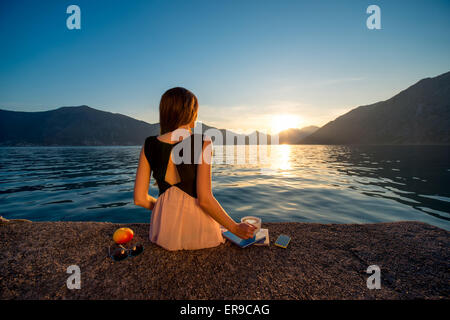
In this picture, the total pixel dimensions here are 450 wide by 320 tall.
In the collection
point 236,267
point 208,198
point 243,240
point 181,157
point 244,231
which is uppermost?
point 181,157

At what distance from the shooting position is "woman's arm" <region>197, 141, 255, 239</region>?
237 cm

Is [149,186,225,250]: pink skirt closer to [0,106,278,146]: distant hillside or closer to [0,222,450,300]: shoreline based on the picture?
[0,222,450,300]: shoreline

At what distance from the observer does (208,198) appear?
2.41 m

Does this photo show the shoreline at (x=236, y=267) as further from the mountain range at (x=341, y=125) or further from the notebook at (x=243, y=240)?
the mountain range at (x=341, y=125)

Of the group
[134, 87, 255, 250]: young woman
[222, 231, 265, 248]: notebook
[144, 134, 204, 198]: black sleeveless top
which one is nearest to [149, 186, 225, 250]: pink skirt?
[134, 87, 255, 250]: young woman

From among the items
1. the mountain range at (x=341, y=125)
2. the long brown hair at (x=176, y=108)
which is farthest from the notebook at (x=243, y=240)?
the mountain range at (x=341, y=125)

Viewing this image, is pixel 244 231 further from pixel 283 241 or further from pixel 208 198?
pixel 283 241

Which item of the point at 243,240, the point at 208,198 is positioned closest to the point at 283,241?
the point at 243,240

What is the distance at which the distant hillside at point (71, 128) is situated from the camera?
119188 mm

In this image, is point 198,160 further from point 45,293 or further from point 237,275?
point 45,293

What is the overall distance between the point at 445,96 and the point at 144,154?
15835 centimetres

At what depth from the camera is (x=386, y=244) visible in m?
3.28

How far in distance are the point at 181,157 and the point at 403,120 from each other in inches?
5710
